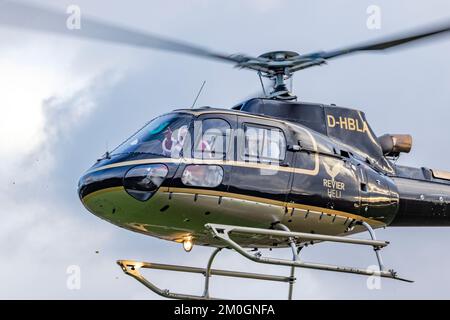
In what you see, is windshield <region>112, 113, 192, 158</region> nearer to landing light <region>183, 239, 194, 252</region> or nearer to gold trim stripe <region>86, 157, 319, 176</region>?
gold trim stripe <region>86, 157, 319, 176</region>

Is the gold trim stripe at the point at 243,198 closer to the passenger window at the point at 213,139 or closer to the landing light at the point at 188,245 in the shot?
the passenger window at the point at 213,139

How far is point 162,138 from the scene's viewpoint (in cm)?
1716

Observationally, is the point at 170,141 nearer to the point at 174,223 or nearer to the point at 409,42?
the point at 174,223

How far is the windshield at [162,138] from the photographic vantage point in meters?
17.0

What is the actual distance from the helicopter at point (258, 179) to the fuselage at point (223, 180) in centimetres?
2

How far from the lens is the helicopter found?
1686 cm

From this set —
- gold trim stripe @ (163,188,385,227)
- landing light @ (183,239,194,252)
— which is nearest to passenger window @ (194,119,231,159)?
gold trim stripe @ (163,188,385,227)

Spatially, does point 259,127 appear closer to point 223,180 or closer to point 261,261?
point 223,180

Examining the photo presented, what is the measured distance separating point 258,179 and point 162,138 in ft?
5.76

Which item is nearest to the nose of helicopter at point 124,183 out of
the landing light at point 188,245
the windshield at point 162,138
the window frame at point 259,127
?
the windshield at point 162,138

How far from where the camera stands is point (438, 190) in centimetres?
2033
